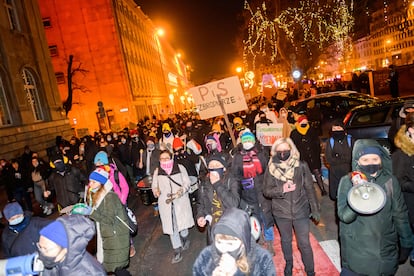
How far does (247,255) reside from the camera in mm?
2475

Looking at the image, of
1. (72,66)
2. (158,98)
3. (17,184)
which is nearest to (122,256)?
(17,184)

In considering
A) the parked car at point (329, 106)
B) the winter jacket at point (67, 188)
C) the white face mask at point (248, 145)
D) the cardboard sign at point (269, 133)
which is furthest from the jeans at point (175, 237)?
the parked car at point (329, 106)

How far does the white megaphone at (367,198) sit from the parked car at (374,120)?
561 cm

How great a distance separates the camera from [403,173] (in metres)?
3.98

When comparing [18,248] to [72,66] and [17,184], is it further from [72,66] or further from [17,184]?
[72,66]

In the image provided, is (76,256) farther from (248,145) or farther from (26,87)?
(26,87)

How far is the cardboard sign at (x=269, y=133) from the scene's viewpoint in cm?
852

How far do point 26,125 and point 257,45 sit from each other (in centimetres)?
2218

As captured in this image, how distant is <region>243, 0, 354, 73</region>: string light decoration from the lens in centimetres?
2445

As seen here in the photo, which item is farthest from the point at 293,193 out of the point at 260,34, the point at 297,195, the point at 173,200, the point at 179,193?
the point at 260,34

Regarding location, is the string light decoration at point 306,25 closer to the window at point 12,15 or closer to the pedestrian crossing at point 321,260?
the window at point 12,15

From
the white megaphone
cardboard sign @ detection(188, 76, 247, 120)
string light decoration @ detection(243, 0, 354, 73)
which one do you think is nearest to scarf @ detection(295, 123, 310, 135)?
cardboard sign @ detection(188, 76, 247, 120)

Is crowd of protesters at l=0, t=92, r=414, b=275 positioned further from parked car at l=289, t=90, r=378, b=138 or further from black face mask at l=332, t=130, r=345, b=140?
parked car at l=289, t=90, r=378, b=138

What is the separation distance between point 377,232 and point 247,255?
57.2 inches
